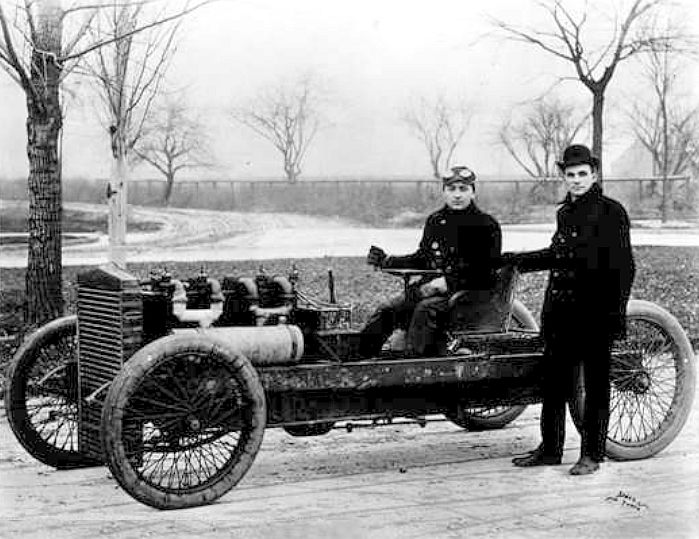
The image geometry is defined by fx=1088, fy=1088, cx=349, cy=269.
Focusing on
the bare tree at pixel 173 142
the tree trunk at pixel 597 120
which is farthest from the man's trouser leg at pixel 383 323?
the tree trunk at pixel 597 120

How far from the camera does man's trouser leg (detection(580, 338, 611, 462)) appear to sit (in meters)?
5.49

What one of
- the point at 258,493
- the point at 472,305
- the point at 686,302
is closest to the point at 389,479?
the point at 258,493

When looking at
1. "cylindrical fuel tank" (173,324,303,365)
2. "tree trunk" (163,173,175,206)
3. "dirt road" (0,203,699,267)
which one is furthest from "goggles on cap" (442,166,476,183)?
"tree trunk" (163,173,175,206)

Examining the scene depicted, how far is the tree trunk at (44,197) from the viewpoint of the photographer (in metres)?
8.55

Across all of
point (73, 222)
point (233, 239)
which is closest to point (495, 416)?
point (233, 239)

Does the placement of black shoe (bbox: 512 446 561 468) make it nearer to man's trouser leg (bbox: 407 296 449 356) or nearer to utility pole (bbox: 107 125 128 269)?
man's trouser leg (bbox: 407 296 449 356)

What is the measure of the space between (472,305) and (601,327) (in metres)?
0.71

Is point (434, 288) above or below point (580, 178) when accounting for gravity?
below

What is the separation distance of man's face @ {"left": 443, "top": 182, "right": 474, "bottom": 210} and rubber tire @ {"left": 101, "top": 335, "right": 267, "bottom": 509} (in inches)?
70.8

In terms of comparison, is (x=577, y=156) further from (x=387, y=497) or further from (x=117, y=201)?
(x=117, y=201)

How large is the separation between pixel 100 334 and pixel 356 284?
6.61 meters

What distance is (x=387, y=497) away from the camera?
4906 mm

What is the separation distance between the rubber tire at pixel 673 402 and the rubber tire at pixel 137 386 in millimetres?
1866
